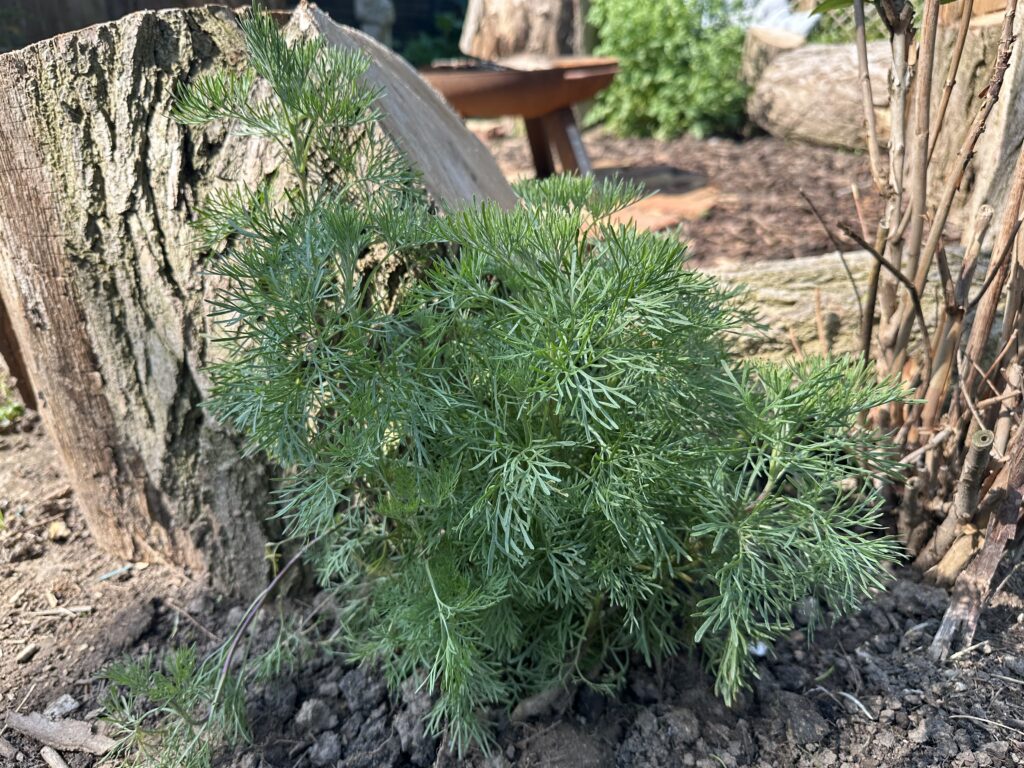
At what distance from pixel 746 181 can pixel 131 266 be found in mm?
4392

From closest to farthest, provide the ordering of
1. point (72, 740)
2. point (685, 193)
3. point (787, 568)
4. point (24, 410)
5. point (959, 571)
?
point (787, 568), point (72, 740), point (959, 571), point (24, 410), point (685, 193)

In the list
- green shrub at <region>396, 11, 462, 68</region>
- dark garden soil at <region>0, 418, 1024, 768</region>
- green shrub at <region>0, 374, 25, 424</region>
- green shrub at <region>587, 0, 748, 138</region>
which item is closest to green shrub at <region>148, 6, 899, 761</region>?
dark garden soil at <region>0, 418, 1024, 768</region>

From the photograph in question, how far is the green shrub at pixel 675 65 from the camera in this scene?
6883 mm

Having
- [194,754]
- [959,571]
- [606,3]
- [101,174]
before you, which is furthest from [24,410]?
[606,3]

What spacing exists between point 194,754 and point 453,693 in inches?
20.6

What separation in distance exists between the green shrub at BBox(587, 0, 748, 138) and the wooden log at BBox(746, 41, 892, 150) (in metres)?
0.52

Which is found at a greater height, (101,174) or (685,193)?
(101,174)

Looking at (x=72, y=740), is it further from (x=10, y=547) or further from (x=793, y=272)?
(x=793, y=272)

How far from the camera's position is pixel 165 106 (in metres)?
1.69

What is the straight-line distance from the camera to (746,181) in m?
5.32

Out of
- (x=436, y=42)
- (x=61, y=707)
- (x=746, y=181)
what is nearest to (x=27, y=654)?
(x=61, y=707)

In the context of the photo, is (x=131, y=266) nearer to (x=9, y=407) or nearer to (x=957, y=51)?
(x=9, y=407)

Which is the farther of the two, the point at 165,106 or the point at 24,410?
the point at 24,410

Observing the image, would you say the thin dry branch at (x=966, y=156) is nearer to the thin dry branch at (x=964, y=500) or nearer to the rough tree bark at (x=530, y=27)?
the thin dry branch at (x=964, y=500)
